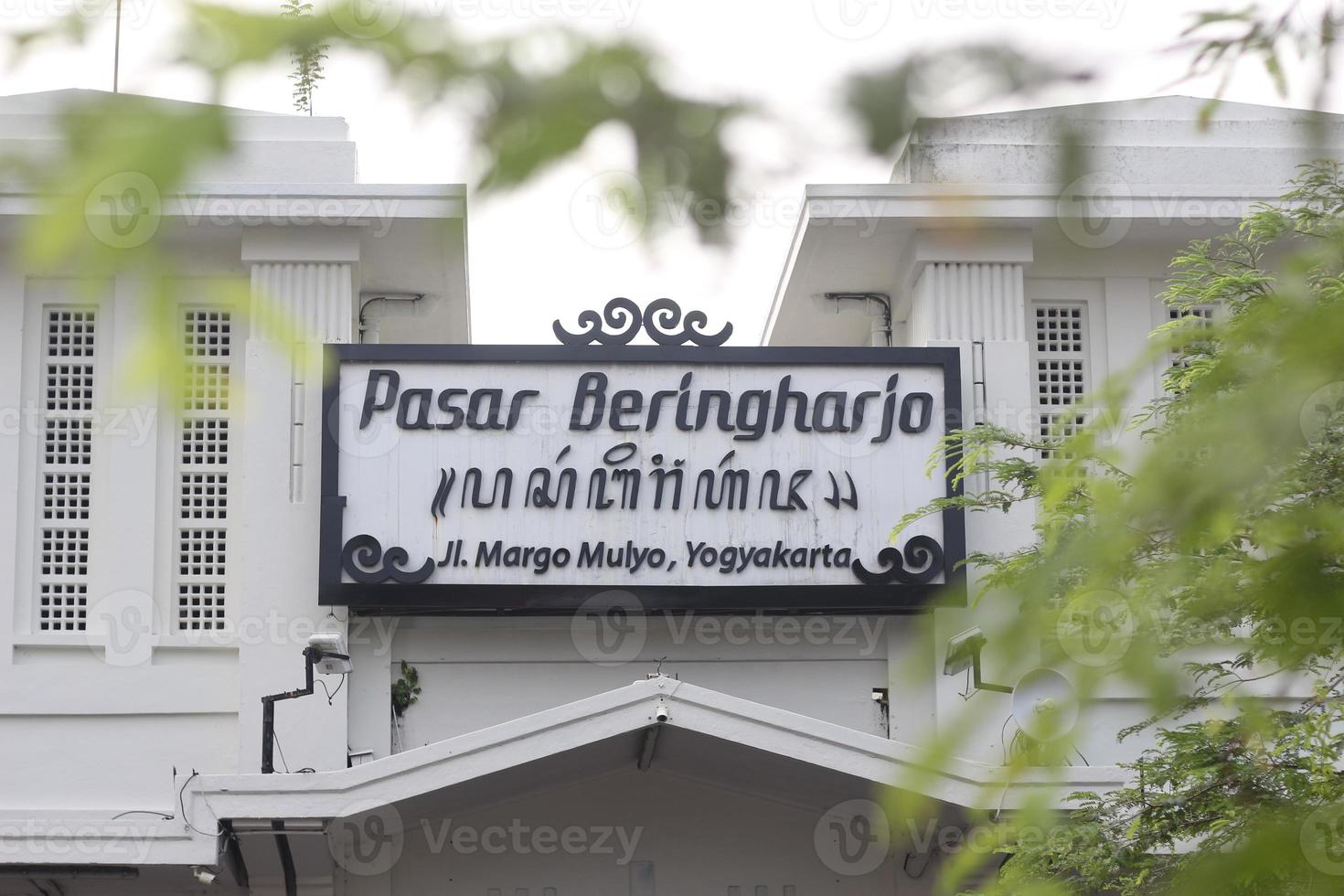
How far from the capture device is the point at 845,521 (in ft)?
43.7

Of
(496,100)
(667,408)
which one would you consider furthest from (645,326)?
(496,100)

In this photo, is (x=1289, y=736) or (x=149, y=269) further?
(x=1289, y=736)

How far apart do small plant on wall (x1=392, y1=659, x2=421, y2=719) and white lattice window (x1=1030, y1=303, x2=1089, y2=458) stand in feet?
18.7

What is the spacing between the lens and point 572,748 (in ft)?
36.2

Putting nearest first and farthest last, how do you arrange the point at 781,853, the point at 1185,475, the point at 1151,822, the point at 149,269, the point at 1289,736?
the point at 1185,475, the point at 149,269, the point at 1289,736, the point at 1151,822, the point at 781,853

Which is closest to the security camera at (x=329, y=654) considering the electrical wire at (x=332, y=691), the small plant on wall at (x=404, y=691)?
the electrical wire at (x=332, y=691)

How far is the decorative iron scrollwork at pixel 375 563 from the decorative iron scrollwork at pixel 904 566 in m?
3.48

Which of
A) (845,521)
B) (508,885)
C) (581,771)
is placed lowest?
(508,885)

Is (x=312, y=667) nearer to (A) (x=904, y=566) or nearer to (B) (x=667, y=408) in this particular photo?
(B) (x=667, y=408)

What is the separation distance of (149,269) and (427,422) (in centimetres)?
1076

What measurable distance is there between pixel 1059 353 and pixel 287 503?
21.6 feet

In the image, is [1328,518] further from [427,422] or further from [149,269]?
[427,422]

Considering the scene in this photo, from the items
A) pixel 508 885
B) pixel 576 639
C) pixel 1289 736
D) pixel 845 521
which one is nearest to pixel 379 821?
pixel 508 885

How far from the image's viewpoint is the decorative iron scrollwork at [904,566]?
13156 mm
